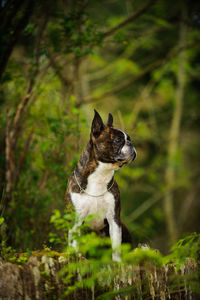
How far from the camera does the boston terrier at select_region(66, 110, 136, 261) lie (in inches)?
150

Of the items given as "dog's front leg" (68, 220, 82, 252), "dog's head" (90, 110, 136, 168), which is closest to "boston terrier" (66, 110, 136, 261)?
"dog's head" (90, 110, 136, 168)

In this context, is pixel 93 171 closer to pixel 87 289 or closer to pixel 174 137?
pixel 87 289

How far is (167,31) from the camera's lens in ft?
46.4

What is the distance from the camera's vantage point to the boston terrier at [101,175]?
12.5 feet

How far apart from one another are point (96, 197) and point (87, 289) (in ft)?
3.58

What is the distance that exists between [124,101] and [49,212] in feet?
32.4

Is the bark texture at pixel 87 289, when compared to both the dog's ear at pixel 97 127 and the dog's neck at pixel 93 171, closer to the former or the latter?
the dog's neck at pixel 93 171

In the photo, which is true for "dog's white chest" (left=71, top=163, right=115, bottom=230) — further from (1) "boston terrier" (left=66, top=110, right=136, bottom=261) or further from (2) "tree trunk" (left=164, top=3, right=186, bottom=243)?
(2) "tree trunk" (left=164, top=3, right=186, bottom=243)

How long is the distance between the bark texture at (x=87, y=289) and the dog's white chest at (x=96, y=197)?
2.39 feet

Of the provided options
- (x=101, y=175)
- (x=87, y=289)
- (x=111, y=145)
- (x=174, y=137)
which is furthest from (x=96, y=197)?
(x=174, y=137)

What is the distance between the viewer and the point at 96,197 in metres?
3.87

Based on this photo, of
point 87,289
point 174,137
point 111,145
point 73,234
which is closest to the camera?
point 73,234

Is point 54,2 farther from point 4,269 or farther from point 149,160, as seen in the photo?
point 149,160

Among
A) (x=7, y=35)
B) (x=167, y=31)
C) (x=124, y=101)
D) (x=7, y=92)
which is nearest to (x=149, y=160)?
(x=124, y=101)
